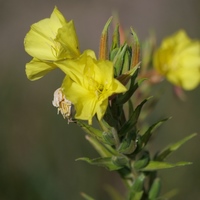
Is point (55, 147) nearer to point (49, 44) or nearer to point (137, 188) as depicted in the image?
point (137, 188)

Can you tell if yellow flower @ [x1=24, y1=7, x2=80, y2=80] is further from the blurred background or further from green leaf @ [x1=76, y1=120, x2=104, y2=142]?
the blurred background

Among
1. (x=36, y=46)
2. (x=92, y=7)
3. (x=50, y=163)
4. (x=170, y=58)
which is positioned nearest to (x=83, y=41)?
(x=92, y=7)

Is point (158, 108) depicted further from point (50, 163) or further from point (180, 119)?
point (50, 163)

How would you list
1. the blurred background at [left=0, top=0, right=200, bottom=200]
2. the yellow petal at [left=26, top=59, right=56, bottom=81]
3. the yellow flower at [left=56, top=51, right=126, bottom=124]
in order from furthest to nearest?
the blurred background at [left=0, top=0, right=200, bottom=200]
the yellow petal at [left=26, top=59, right=56, bottom=81]
the yellow flower at [left=56, top=51, right=126, bottom=124]

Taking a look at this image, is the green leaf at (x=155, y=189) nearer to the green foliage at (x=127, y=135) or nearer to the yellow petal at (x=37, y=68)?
the green foliage at (x=127, y=135)

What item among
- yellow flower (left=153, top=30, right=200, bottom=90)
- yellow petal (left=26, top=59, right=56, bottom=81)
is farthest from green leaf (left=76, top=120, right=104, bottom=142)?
yellow flower (left=153, top=30, right=200, bottom=90)

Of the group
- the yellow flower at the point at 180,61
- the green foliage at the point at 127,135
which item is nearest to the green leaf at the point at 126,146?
the green foliage at the point at 127,135
